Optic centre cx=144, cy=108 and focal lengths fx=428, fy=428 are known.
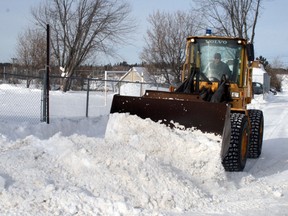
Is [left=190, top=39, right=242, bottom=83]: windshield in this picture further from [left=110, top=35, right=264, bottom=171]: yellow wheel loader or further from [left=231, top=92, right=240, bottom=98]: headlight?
[left=231, top=92, right=240, bottom=98]: headlight

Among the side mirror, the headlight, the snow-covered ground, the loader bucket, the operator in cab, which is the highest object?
the side mirror

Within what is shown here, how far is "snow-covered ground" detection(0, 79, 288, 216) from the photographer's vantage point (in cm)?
453

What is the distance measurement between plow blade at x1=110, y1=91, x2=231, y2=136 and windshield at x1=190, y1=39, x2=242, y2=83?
160 centimetres

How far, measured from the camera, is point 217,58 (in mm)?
8578

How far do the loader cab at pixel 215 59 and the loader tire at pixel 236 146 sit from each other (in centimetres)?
134

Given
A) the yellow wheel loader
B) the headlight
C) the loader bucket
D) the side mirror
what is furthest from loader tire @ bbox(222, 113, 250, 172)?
the side mirror

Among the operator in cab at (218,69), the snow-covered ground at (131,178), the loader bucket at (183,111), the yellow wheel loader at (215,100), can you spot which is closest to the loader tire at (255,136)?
the yellow wheel loader at (215,100)

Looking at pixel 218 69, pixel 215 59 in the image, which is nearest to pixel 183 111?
pixel 218 69

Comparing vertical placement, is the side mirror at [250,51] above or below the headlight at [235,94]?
above

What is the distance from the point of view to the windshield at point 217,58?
847 centimetres

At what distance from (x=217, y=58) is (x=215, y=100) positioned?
1.34 meters

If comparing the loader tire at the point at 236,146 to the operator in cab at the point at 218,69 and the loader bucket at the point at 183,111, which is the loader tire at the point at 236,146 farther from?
the operator in cab at the point at 218,69

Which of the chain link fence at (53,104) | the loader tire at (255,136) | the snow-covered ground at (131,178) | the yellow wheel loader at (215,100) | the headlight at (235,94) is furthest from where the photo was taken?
the chain link fence at (53,104)

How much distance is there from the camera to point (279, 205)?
5223 mm
